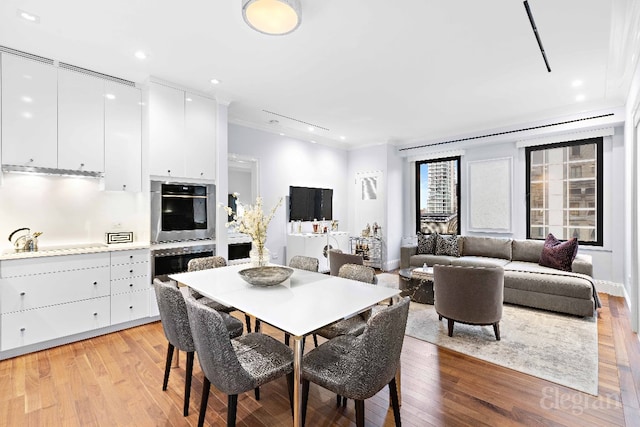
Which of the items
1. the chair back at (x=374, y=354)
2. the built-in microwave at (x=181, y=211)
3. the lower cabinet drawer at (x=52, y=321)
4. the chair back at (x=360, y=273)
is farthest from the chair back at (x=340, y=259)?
the lower cabinet drawer at (x=52, y=321)

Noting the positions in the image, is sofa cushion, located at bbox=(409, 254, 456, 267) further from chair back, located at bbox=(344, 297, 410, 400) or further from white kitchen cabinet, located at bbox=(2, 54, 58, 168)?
white kitchen cabinet, located at bbox=(2, 54, 58, 168)

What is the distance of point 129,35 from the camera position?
277 cm

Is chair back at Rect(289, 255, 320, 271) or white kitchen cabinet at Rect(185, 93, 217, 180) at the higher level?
white kitchen cabinet at Rect(185, 93, 217, 180)

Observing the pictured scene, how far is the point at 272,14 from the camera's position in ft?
7.18

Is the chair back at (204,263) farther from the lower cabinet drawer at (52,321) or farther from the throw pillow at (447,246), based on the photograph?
the throw pillow at (447,246)

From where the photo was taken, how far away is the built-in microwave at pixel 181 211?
372 cm

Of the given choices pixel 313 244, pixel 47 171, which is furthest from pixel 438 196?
pixel 47 171

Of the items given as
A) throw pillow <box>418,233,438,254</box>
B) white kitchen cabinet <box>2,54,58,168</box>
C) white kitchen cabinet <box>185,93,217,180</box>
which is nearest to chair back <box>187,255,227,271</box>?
white kitchen cabinet <box>185,93,217,180</box>

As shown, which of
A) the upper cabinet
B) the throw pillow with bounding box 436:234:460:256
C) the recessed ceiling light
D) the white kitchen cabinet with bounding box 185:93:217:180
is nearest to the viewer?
the recessed ceiling light

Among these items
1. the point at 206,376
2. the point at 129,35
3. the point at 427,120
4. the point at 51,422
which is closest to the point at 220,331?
the point at 206,376

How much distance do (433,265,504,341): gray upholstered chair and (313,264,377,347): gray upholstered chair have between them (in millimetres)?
1172

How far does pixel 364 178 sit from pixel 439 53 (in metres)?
4.12

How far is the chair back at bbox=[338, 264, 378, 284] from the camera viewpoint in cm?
247

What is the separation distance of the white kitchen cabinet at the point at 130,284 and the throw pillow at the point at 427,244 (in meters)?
4.59
